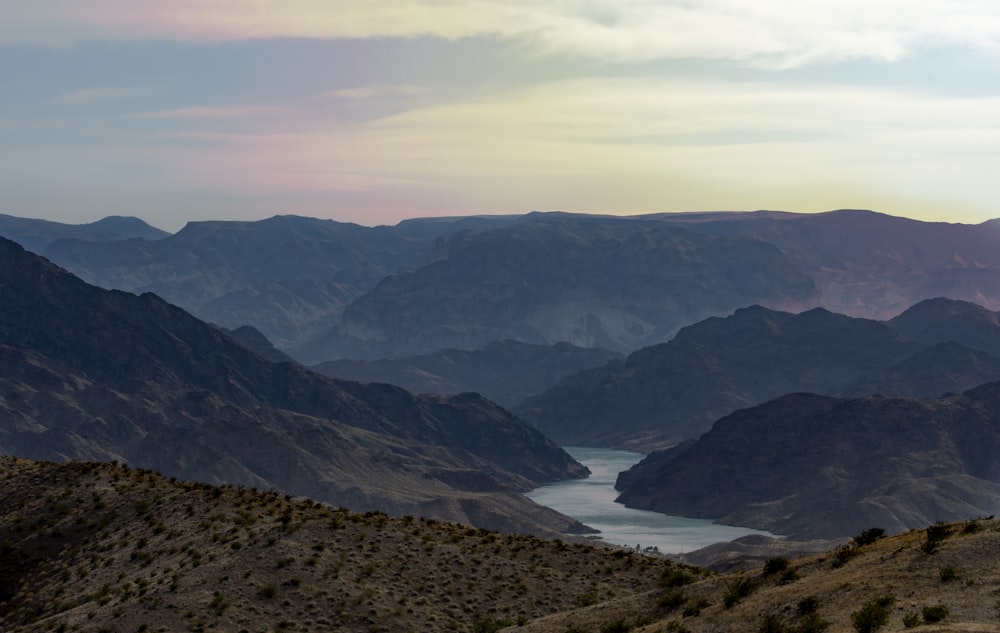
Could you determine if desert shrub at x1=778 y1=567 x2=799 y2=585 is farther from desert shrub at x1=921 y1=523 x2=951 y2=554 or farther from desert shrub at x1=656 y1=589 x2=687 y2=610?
desert shrub at x1=921 y1=523 x2=951 y2=554

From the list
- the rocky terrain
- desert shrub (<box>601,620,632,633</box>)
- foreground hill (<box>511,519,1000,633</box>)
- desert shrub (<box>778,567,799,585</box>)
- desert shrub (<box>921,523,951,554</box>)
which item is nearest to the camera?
foreground hill (<box>511,519,1000,633</box>)

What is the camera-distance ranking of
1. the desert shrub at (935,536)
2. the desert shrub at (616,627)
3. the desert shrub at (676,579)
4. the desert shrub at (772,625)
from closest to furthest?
the desert shrub at (772,625)
the desert shrub at (935,536)
the desert shrub at (616,627)
the desert shrub at (676,579)

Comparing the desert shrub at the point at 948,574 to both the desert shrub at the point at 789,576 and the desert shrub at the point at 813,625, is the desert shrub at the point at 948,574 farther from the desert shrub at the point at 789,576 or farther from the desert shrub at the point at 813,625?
the desert shrub at the point at 789,576

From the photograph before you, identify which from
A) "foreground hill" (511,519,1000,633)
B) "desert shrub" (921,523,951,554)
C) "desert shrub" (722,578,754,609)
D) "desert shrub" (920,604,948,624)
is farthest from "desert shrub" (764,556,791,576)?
"desert shrub" (920,604,948,624)

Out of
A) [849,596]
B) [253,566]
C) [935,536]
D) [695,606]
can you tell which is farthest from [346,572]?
[935,536]

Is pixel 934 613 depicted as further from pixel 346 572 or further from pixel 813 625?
pixel 346 572

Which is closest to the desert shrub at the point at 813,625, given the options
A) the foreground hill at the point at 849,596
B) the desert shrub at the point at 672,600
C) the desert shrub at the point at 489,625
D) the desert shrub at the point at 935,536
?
the foreground hill at the point at 849,596

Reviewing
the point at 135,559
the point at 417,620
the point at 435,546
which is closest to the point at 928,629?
the point at 417,620
